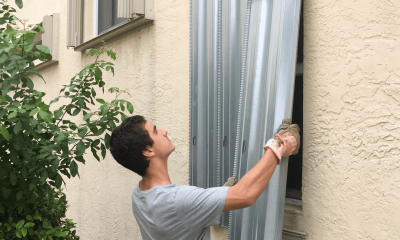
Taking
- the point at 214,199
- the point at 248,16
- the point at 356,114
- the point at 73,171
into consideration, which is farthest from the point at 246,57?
the point at 73,171

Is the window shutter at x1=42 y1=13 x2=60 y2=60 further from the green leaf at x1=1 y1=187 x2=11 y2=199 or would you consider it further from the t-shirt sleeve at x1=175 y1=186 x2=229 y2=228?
the t-shirt sleeve at x1=175 y1=186 x2=229 y2=228

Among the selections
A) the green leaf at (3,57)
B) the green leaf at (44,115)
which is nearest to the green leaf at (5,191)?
the green leaf at (44,115)

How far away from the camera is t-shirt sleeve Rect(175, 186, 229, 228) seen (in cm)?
206

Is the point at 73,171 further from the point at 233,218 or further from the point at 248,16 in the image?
the point at 248,16

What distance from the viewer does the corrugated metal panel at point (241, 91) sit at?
2.43 metres

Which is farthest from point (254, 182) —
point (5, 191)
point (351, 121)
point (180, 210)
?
point (5, 191)


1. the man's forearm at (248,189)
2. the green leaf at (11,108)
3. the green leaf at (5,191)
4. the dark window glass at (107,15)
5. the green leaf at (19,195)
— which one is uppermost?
the dark window glass at (107,15)

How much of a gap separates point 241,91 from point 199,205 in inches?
37.8

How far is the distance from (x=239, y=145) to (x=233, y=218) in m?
0.49

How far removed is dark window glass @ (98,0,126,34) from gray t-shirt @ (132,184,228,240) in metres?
3.33

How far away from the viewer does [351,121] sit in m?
2.29

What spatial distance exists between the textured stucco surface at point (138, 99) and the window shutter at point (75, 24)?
0.27 ft

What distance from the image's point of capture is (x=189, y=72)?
11.6 ft

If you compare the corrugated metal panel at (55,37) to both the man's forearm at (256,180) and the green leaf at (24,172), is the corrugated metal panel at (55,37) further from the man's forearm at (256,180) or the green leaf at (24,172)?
the man's forearm at (256,180)
